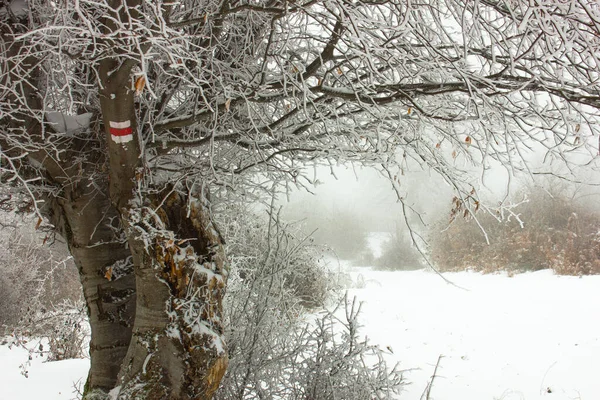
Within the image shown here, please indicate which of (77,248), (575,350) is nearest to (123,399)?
(77,248)

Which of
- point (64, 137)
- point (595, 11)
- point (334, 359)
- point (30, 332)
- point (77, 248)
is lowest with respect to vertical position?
point (30, 332)

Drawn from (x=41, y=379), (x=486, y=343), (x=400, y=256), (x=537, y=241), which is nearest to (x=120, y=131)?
(x=41, y=379)

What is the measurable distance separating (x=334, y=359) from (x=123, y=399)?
1.42m

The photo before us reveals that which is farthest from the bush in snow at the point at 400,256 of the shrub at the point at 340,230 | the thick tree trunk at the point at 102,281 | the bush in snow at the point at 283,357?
the thick tree trunk at the point at 102,281

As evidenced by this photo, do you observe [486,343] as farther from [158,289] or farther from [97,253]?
[97,253]

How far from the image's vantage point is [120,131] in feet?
7.57

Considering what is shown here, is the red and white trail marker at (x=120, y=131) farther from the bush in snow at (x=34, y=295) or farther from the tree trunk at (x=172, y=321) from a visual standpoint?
the bush in snow at (x=34, y=295)

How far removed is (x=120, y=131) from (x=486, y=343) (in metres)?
5.57

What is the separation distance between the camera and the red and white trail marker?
2.29 meters

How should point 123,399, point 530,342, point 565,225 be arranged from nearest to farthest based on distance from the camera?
point 123,399 → point 530,342 → point 565,225

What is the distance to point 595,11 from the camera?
5.71 feet

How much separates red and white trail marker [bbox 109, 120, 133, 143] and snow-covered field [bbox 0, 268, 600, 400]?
233cm

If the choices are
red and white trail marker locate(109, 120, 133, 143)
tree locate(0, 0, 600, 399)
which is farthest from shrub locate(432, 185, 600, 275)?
red and white trail marker locate(109, 120, 133, 143)

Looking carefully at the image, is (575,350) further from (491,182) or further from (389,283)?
(491,182)
